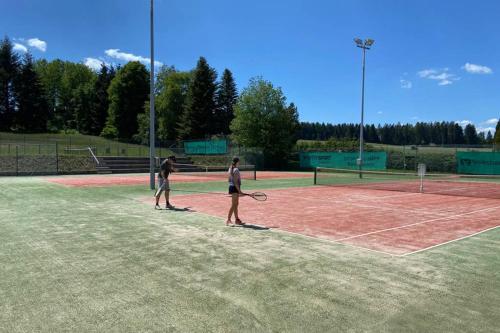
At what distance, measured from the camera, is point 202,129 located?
232 ft

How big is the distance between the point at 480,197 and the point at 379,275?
1544cm

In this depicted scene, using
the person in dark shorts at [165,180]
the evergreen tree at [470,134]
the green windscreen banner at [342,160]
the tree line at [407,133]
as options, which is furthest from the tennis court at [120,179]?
the evergreen tree at [470,134]

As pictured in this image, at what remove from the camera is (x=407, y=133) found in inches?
6476

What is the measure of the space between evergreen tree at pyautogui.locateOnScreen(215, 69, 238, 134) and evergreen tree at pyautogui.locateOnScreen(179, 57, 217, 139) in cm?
476

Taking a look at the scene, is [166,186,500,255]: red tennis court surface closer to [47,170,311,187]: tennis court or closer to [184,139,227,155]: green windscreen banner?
[47,170,311,187]: tennis court

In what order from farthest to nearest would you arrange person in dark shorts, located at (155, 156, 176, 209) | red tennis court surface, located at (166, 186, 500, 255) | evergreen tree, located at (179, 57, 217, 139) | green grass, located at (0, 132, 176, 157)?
1. evergreen tree, located at (179, 57, 217, 139)
2. green grass, located at (0, 132, 176, 157)
3. person in dark shorts, located at (155, 156, 176, 209)
4. red tennis court surface, located at (166, 186, 500, 255)

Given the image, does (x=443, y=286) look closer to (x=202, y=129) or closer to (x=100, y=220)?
(x=100, y=220)

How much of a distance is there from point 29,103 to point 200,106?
30.2 m

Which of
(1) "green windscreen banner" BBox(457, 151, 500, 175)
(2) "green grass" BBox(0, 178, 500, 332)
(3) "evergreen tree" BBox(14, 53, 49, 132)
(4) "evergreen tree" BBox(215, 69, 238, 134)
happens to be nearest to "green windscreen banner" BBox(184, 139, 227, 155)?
(4) "evergreen tree" BBox(215, 69, 238, 134)

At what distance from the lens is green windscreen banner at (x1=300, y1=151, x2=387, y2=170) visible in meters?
47.5

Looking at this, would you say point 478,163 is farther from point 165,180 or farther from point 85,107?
point 85,107

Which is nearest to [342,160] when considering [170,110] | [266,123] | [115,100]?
[266,123]

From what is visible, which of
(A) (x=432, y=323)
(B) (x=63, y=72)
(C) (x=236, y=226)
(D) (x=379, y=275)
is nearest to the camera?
(A) (x=432, y=323)

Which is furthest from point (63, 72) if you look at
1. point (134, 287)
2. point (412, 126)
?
point (412, 126)
